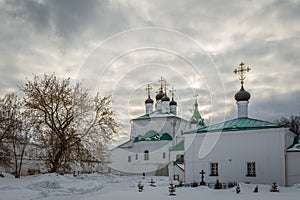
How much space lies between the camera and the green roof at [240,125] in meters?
21.4

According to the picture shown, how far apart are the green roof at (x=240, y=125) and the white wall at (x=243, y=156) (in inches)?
10.4

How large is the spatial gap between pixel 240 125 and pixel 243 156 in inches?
83.3

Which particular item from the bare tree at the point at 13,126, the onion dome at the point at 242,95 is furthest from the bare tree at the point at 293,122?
the bare tree at the point at 13,126

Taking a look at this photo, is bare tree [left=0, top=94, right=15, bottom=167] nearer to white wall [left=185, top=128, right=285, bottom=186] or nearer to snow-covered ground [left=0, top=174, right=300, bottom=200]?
snow-covered ground [left=0, top=174, right=300, bottom=200]

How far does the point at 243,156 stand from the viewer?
21.5 meters

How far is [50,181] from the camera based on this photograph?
20500 millimetres

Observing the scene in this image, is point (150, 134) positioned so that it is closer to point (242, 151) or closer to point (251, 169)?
point (242, 151)

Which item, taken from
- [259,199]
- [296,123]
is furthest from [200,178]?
[296,123]

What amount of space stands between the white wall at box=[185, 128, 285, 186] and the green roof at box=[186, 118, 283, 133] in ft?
0.87

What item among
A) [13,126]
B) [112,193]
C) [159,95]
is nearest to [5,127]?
[13,126]

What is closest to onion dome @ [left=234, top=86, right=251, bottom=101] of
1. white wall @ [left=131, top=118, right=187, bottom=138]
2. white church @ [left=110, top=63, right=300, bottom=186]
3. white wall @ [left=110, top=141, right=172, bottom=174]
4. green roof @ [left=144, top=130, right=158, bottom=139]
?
white church @ [left=110, top=63, right=300, bottom=186]

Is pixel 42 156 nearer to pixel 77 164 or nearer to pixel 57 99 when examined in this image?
pixel 77 164

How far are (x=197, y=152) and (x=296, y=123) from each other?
34.8m

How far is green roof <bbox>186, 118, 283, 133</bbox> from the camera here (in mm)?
21375
